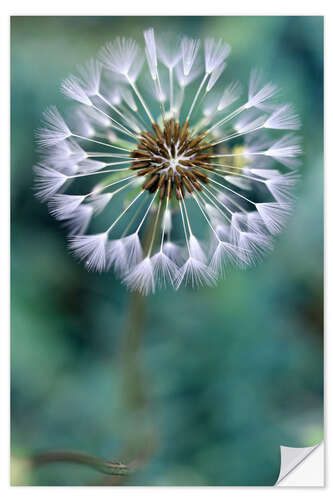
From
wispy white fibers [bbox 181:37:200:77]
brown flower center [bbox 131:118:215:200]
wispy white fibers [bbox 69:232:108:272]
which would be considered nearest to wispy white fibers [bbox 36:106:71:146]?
brown flower center [bbox 131:118:215:200]

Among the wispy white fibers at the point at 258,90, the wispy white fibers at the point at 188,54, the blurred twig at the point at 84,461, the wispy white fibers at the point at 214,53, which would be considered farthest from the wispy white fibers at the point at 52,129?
the blurred twig at the point at 84,461

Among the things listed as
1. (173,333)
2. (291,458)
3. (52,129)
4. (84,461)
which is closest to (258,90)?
(52,129)

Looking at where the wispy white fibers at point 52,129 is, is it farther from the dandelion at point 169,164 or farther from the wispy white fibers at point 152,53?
the wispy white fibers at point 152,53

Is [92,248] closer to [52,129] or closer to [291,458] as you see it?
[52,129]

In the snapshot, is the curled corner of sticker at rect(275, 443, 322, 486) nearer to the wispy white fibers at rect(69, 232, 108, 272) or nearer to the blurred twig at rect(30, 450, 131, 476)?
the blurred twig at rect(30, 450, 131, 476)
